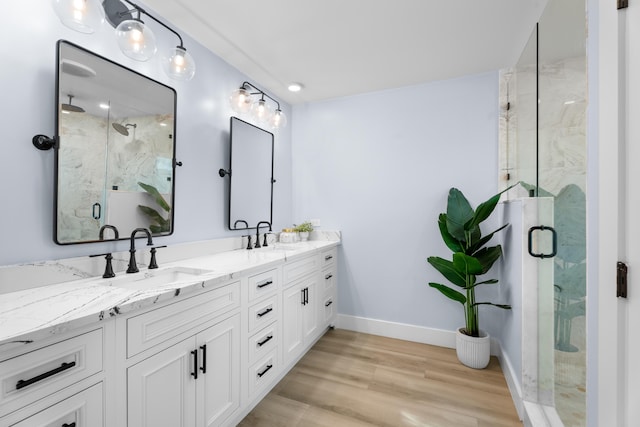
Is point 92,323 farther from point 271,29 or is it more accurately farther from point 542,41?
point 542,41

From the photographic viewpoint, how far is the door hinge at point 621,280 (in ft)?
2.79

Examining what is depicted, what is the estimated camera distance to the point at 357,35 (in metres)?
2.10

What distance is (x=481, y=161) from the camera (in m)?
2.66

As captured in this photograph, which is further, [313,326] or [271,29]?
[313,326]

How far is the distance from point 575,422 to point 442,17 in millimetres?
2420

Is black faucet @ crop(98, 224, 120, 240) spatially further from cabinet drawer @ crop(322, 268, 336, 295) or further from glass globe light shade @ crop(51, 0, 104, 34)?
cabinet drawer @ crop(322, 268, 336, 295)

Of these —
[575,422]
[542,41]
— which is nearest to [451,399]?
[575,422]

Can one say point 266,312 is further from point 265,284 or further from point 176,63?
point 176,63

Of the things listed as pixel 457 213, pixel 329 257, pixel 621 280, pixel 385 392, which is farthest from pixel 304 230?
pixel 621 280

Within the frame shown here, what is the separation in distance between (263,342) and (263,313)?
0.64 ft

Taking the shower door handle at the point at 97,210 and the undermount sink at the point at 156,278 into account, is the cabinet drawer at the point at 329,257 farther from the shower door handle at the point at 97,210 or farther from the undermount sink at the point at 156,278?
the shower door handle at the point at 97,210

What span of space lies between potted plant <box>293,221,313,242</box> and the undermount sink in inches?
61.1

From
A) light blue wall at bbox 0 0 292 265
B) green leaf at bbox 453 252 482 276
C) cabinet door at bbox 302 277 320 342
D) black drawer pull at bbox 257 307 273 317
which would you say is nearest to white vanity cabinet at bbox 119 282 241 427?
black drawer pull at bbox 257 307 273 317

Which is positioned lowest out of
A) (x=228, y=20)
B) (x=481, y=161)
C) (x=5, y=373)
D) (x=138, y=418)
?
(x=138, y=418)
